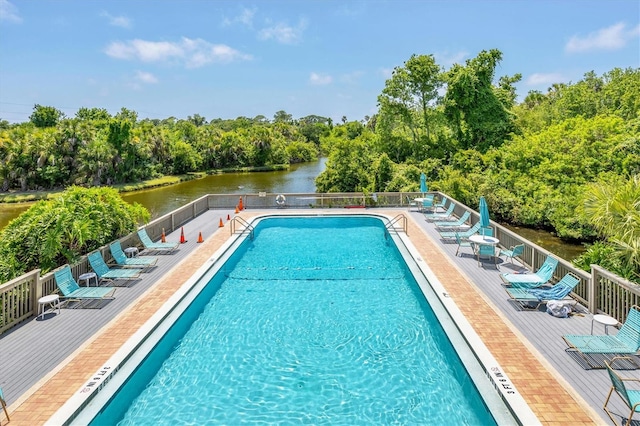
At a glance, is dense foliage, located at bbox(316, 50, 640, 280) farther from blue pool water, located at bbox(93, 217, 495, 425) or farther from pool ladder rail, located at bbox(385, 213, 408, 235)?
blue pool water, located at bbox(93, 217, 495, 425)

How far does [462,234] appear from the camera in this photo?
11844 millimetres

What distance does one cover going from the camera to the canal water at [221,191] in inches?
755

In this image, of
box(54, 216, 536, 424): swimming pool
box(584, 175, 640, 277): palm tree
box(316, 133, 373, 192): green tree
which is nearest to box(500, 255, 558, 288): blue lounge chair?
box(584, 175, 640, 277): palm tree

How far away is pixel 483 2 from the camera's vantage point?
54.5 ft

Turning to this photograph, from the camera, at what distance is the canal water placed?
19172 millimetres

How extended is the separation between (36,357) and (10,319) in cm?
148

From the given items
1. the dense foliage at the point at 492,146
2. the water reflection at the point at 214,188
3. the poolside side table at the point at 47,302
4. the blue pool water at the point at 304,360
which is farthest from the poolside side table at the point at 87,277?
the water reflection at the point at 214,188

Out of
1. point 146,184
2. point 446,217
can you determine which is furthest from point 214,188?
point 446,217

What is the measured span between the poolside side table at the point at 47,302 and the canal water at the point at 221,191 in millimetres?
17784

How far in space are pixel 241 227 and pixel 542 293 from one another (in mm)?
10062

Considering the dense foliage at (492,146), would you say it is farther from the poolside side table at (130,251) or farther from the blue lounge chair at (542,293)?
the poolside side table at (130,251)

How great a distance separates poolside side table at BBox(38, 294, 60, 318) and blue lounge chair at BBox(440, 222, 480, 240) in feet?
→ 31.7

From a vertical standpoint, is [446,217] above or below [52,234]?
below

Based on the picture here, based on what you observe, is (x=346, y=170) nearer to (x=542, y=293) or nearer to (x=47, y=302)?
(x=542, y=293)
